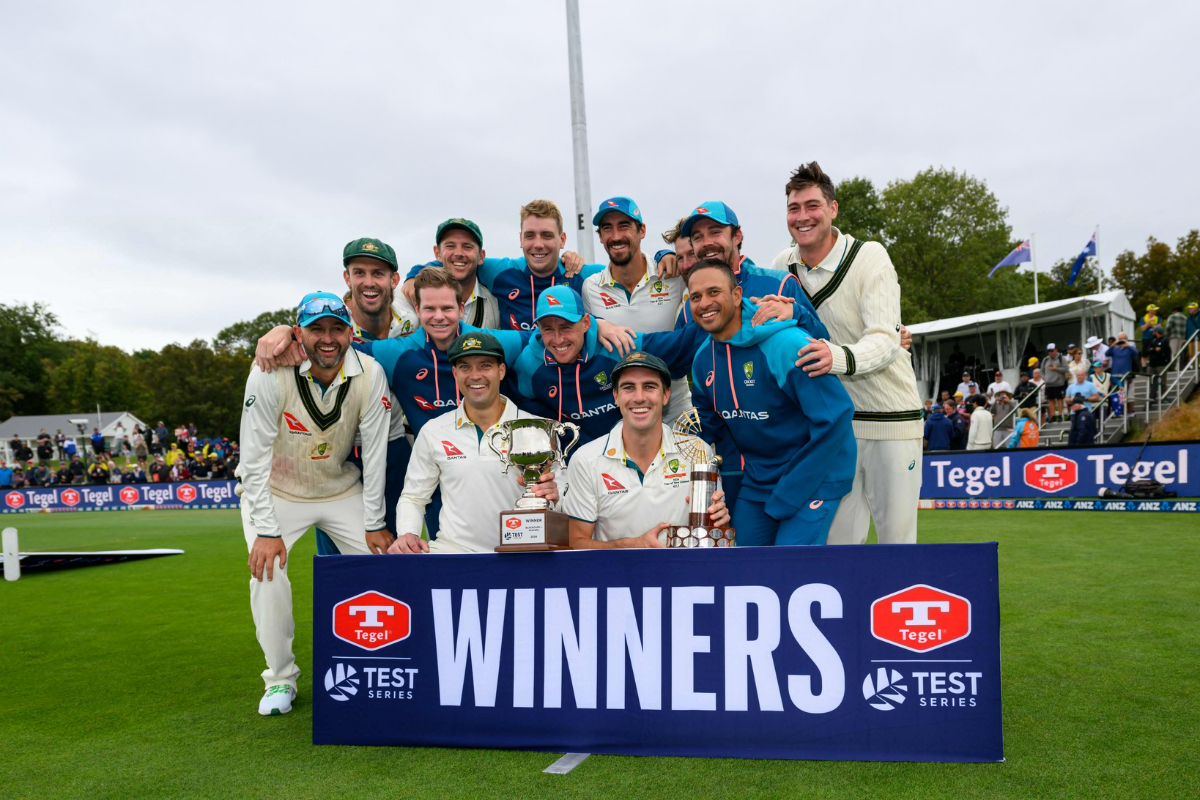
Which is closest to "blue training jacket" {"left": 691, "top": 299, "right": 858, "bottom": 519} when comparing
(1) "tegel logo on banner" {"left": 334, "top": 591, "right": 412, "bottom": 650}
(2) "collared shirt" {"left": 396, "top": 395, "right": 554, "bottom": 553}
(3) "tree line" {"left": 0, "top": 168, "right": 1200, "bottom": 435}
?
(2) "collared shirt" {"left": 396, "top": 395, "right": 554, "bottom": 553}

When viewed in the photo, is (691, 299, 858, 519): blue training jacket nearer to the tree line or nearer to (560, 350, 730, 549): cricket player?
(560, 350, 730, 549): cricket player

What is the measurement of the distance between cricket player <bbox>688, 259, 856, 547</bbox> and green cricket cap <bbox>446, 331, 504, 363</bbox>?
3.61ft

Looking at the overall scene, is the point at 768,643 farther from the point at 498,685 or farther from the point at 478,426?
the point at 478,426

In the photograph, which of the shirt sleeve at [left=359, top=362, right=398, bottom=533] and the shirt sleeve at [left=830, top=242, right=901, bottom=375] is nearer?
the shirt sleeve at [left=830, top=242, right=901, bottom=375]

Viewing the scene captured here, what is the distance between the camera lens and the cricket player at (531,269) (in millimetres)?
5574

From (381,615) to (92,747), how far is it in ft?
5.65

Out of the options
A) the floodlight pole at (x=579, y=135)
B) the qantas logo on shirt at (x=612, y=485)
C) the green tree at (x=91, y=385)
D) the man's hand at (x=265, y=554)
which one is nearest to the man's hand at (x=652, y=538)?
the qantas logo on shirt at (x=612, y=485)

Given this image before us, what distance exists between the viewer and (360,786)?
3510 mm

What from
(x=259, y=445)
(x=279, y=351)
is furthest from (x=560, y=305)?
(x=259, y=445)

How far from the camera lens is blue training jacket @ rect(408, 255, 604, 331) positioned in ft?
18.8

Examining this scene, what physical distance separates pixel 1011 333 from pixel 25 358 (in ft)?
284

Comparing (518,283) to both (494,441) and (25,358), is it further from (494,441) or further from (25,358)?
(25,358)

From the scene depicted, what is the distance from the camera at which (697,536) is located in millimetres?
3953

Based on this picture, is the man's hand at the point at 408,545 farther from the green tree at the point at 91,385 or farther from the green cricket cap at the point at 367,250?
the green tree at the point at 91,385
